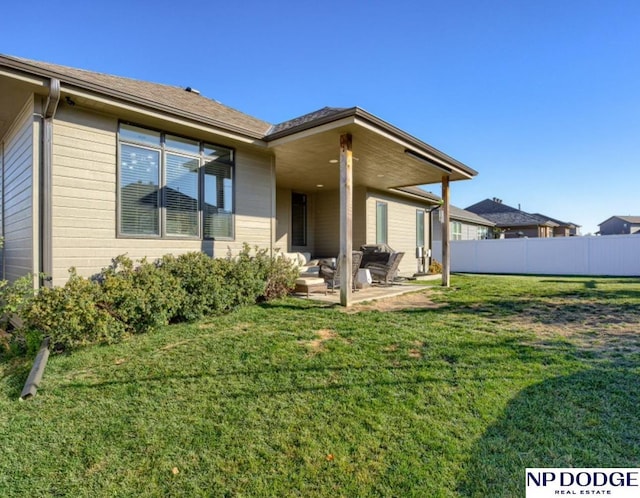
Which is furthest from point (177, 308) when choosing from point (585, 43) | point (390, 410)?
point (585, 43)

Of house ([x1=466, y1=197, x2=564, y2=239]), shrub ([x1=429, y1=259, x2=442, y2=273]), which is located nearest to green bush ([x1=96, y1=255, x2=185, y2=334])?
Answer: shrub ([x1=429, y1=259, x2=442, y2=273])

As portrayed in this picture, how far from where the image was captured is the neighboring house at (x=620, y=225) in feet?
142

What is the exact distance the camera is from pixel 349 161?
6.59 metres

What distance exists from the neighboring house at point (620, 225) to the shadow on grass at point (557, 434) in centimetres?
5098

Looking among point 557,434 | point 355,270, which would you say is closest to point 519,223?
point 355,270

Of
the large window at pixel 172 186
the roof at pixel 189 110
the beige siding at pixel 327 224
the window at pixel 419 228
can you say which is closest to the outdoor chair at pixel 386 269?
the roof at pixel 189 110

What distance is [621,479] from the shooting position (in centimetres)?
229

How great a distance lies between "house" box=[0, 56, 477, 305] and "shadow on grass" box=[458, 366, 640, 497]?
3831 millimetres

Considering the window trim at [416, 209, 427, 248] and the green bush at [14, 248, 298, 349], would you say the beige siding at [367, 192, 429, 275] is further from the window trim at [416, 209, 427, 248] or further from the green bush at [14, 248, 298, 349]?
the green bush at [14, 248, 298, 349]

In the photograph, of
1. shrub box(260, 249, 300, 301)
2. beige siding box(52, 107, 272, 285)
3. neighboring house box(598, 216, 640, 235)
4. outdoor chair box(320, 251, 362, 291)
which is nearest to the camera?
beige siding box(52, 107, 272, 285)

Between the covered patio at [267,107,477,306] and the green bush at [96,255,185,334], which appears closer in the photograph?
the green bush at [96,255,185,334]

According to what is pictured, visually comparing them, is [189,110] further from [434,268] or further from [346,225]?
[434,268]

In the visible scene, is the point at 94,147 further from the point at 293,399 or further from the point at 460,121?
the point at 460,121

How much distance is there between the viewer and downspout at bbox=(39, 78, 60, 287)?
4.94 metres
